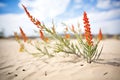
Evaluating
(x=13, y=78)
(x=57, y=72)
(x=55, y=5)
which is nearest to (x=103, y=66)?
(x=57, y=72)

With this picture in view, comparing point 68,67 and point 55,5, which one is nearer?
point 68,67

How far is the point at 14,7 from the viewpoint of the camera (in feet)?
12.2

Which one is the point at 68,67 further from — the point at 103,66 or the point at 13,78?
the point at 13,78

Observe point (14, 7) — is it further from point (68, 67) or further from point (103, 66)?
point (103, 66)

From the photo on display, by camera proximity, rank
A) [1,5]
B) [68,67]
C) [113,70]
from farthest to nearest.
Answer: [1,5] → [68,67] → [113,70]

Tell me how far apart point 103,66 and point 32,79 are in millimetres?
1281

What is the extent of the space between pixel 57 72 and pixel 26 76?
59 cm

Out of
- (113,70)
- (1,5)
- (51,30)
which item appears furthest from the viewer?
(1,5)

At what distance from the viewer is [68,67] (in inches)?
109

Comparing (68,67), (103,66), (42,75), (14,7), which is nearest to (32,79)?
(42,75)

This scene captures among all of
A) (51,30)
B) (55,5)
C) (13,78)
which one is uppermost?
(55,5)

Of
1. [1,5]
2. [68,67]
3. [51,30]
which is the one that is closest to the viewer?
[68,67]

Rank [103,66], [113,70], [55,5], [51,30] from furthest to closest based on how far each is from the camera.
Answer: [55,5], [51,30], [103,66], [113,70]

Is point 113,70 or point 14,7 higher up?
point 14,7
